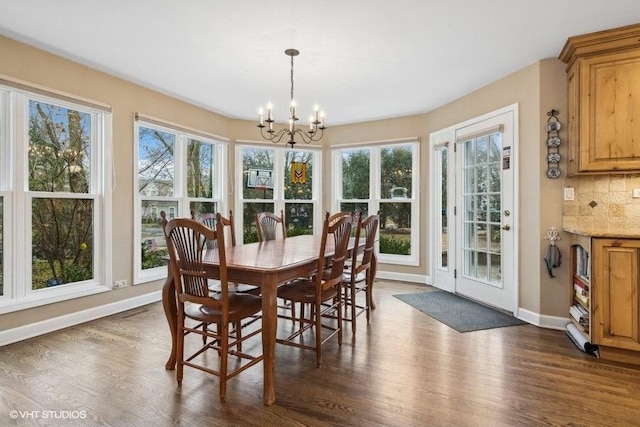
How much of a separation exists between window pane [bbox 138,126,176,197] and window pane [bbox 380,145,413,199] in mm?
3034

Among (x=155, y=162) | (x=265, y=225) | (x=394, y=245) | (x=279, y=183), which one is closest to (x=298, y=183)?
(x=279, y=183)

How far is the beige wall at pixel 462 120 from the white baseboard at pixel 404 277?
167 cm

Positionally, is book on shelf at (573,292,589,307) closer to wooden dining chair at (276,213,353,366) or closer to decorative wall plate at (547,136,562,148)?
decorative wall plate at (547,136,562,148)

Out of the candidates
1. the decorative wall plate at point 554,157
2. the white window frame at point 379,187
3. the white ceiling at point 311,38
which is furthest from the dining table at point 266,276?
the white window frame at point 379,187

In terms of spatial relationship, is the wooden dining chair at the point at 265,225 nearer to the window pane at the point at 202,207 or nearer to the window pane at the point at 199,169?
the window pane at the point at 202,207

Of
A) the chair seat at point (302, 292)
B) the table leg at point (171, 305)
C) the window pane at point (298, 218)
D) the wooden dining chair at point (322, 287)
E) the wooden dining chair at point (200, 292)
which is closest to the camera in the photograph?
the wooden dining chair at point (200, 292)

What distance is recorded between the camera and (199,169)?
16.0 ft

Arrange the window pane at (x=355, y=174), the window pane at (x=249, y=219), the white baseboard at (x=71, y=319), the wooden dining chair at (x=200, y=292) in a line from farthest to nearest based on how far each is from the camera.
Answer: the window pane at (x=355, y=174) → the window pane at (x=249, y=219) → the white baseboard at (x=71, y=319) → the wooden dining chair at (x=200, y=292)

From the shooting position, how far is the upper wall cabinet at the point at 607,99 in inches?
108

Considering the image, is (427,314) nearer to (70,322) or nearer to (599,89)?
(599,89)

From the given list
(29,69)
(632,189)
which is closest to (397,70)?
(632,189)

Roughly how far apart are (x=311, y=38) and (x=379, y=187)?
2983 millimetres

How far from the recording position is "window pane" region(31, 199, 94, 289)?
3123 millimetres

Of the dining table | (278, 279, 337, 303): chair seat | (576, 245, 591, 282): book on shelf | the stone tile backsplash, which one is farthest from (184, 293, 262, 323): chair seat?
the stone tile backsplash
